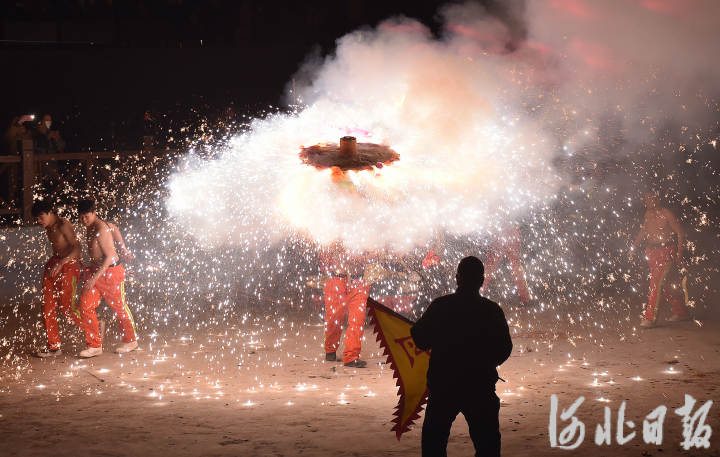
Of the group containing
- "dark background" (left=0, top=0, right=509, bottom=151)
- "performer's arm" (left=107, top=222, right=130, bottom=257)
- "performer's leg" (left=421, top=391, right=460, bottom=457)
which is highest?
"dark background" (left=0, top=0, right=509, bottom=151)

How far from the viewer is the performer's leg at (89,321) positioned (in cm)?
830

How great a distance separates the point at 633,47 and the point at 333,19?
1070cm

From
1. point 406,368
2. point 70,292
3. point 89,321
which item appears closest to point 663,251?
point 406,368

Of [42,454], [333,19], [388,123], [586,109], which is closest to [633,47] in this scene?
[586,109]

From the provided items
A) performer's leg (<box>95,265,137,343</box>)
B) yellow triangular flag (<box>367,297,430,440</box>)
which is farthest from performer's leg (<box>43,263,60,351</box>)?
yellow triangular flag (<box>367,297,430,440</box>)

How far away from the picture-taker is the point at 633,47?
8844mm

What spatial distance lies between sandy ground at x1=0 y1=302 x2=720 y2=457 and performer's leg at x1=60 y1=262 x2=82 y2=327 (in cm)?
41

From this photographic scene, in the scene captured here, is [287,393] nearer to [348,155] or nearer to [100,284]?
[348,155]

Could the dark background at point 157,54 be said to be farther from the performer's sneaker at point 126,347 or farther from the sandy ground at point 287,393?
the sandy ground at point 287,393

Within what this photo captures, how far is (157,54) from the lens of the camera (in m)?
18.1

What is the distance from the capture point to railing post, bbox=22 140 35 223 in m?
12.9

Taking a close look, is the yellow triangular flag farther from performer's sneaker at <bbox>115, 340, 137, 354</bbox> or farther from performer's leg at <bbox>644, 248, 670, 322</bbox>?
performer's leg at <bbox>644, 248, 670, 322</bbox>
